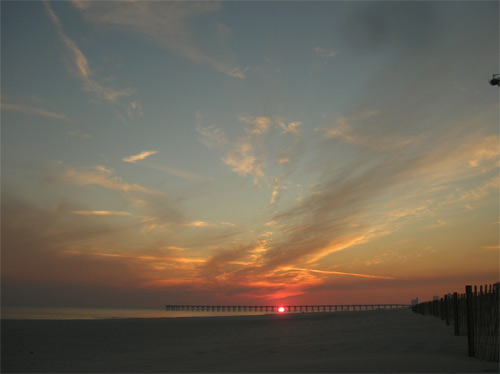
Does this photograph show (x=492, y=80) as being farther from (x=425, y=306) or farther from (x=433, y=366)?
(x=433, y=366)

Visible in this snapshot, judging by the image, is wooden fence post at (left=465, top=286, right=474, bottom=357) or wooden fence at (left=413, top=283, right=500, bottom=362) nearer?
wooden fence at (left=413, top=283, right=500, bottom=362)

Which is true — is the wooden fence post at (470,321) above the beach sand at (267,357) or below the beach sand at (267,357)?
above

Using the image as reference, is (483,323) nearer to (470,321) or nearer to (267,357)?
(470,321)

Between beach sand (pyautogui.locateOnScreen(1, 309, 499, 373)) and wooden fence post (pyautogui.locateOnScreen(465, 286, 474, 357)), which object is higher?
→ wooden fence post (pyautogui.locateOnScreen(465, 286, 474, 357))

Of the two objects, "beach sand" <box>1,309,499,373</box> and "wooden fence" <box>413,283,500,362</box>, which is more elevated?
"wooden fence" <box>413,283,500,362</box>

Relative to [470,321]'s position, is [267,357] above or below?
below

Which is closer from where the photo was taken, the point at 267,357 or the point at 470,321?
the point at 470,321

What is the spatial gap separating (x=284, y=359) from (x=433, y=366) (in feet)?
12.0

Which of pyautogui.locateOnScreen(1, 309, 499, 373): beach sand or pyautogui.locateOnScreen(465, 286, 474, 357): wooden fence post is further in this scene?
pyautogui.locateOnScreen(465, 286, 474, 357): wooden fence post

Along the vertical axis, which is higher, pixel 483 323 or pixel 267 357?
pixel 483 323

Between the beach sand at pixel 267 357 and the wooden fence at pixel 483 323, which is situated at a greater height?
the wooden fence at pixel 483 323

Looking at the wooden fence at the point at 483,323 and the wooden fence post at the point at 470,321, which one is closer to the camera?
the wooden fence at the point at 483,323

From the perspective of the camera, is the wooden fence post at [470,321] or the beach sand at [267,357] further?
the wooden fence post at [470,321]

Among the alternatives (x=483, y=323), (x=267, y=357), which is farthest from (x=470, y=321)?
(x=267, y=357)
